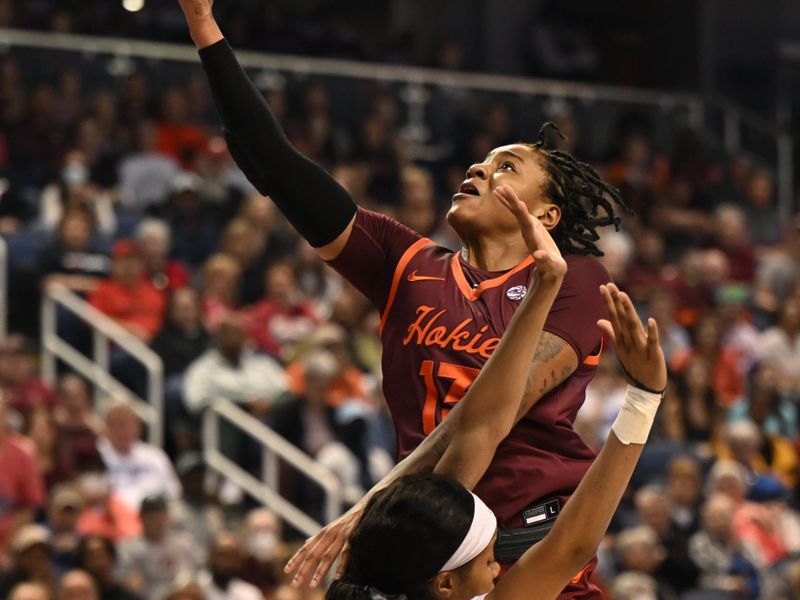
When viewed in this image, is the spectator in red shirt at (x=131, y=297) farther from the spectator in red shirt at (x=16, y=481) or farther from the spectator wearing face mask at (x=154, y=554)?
the spectator wearing face mask at (x=154, y=554)

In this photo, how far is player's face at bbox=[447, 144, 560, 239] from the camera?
410cm

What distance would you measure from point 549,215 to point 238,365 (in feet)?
21.8

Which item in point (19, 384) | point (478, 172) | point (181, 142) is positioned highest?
point (478, 172)

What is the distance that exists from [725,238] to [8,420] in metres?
8.30

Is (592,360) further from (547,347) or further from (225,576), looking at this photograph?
(225,576)

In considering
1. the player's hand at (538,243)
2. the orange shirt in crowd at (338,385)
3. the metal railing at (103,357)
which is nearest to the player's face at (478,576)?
the player's hand at (538,243)

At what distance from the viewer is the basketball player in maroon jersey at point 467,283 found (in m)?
3.92

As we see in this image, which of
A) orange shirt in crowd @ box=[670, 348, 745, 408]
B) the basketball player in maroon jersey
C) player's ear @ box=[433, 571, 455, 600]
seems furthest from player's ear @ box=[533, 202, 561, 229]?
orange shirt in crowd @ box=[670, 348, 745, 408]

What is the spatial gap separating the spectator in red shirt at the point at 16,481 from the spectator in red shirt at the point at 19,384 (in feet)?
2.07

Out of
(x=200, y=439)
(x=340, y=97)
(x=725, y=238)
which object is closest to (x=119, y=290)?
(x=200, y=439)

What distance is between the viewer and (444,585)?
136 inches

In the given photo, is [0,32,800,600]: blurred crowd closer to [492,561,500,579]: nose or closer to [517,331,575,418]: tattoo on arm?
[517,331,575,418]: tattoo on arm

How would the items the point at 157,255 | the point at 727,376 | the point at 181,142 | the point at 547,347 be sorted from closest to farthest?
the point at 547,347, the point at 157,255, the point at 727,376, the point at 181,142

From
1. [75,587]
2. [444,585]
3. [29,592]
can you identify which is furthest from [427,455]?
[75,587]
